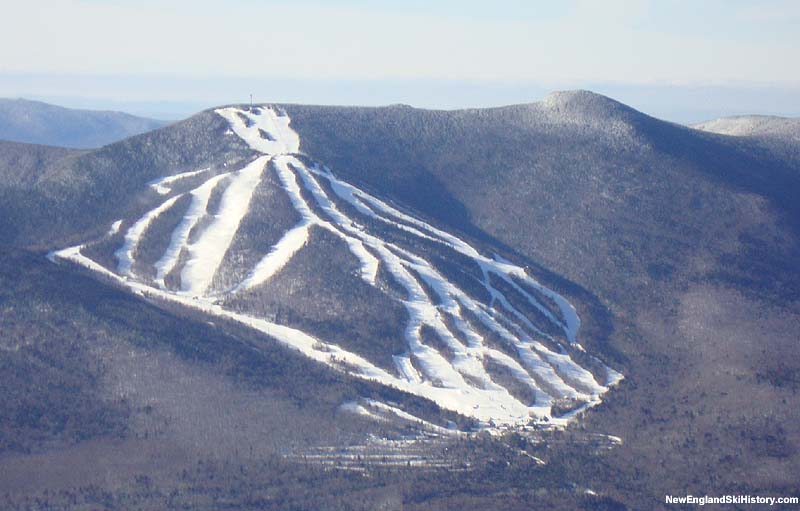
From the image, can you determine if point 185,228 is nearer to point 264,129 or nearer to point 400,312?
point 400,312

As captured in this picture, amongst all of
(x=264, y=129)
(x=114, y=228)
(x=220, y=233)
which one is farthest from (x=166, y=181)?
(x=264, y=129)

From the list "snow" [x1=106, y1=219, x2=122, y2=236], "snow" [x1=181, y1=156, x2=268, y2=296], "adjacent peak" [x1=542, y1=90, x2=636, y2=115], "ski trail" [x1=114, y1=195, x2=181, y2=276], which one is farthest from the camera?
"adjacent peak" [x1=542, y1=90, x2=636, y2=115]

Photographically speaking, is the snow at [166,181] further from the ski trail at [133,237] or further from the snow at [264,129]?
the snow at [264,129]

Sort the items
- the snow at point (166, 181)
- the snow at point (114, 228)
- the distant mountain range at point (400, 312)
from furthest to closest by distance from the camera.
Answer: the snow at point (166, 181) → the snow at point (114, 228) → the distant mountain range at point (400, 312)

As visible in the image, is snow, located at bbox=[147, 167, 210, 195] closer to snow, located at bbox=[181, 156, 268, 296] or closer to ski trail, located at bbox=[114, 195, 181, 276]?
ski trail, located at bbox=[114, 195, 181, 276]

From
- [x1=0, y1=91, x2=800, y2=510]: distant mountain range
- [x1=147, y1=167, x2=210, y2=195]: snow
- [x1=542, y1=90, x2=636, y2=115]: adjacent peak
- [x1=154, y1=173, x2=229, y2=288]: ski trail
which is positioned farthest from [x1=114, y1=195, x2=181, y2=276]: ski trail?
[x1=542, y1=90, x2=636, y2=115]: adjacent peak

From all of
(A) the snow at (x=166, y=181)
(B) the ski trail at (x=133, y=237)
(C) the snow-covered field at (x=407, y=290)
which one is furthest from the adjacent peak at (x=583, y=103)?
(B) the ski trail at (x=133, y=237)

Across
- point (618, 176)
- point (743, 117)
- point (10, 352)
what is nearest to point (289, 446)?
point (10, 352)
